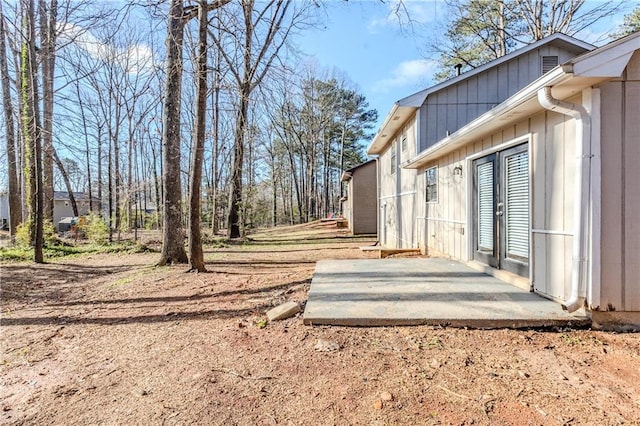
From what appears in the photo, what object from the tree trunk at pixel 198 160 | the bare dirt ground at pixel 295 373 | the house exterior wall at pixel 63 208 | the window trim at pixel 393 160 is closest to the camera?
the bare dirt ground at pixel 295 373

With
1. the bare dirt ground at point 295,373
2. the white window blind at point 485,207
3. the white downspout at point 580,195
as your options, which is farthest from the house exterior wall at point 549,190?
the bare dirt ground at point 295,373

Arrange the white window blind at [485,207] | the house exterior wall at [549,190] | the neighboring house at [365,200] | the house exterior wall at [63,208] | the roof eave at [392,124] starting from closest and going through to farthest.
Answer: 1. the house exterior wall at [549,190]
2. the white window blind at [485,207]
3. the roof eave at [392,124]
4. the neighboring house at [365,200]
5. the house exterior wall at [63,208]

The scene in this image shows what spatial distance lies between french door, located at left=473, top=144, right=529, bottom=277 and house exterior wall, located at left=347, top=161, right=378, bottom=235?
12.3 m

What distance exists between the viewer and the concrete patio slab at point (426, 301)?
3357 millimetres

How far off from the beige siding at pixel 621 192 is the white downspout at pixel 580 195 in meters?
0.16

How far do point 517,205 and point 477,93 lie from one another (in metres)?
5.11

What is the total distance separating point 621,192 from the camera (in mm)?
3283

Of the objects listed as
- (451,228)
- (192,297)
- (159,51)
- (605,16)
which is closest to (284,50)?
(159,51)

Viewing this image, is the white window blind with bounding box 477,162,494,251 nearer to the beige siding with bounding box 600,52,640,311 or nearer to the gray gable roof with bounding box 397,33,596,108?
the beige siding with bounding box 600,52,640,311

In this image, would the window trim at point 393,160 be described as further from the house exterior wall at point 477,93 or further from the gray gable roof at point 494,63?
the gray gable roof at point 494,63

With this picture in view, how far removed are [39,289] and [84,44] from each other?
7052mm

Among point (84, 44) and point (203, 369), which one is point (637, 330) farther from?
point (84, 44)

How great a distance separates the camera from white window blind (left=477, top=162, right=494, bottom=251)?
17.8ft

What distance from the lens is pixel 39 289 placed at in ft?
20.7
